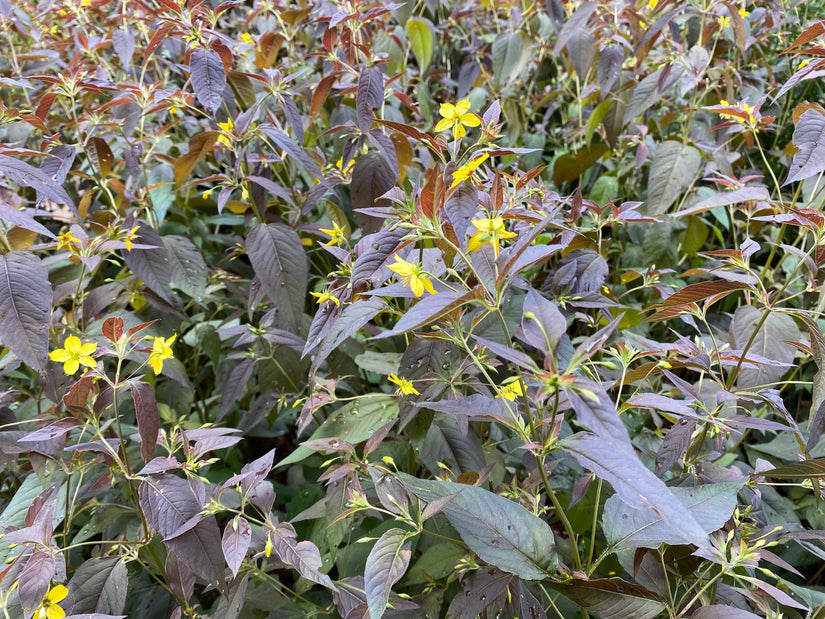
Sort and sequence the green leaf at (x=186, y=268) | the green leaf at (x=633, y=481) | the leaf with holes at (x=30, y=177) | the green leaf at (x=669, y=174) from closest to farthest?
the green leaf at (x=633, y=481) < the leaf with holes at (x=30, y=177) < the green leaf at (x=186, y=268) < the green leaf at (x=669, y=174)

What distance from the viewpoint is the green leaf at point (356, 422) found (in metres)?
1.15

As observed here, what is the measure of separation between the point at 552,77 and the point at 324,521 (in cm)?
212

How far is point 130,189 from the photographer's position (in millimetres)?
1592

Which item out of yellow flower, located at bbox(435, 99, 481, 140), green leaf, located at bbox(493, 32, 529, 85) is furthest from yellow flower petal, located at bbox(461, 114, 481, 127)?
green leaf, located at bbox(493, 32, 529, 85)

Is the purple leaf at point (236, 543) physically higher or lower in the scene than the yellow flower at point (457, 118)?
lower

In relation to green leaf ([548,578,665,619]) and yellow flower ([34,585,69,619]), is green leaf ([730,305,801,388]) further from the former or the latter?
yellow flower ([34,585,69,619])

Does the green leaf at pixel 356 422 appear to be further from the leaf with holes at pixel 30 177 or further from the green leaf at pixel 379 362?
the leaf with holes at pixel 30 177

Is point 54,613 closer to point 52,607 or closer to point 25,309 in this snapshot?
point 52,607

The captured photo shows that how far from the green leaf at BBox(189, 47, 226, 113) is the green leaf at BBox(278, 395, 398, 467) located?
2.17 ft

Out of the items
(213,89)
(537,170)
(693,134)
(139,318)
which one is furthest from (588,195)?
(139,318)

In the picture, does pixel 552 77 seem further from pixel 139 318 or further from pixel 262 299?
pixel 139 318

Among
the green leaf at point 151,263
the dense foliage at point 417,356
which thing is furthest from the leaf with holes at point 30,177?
the green leaf at point 151,263

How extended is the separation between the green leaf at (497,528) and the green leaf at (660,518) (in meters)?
0.10

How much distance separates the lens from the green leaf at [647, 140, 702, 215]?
62.8 inches
